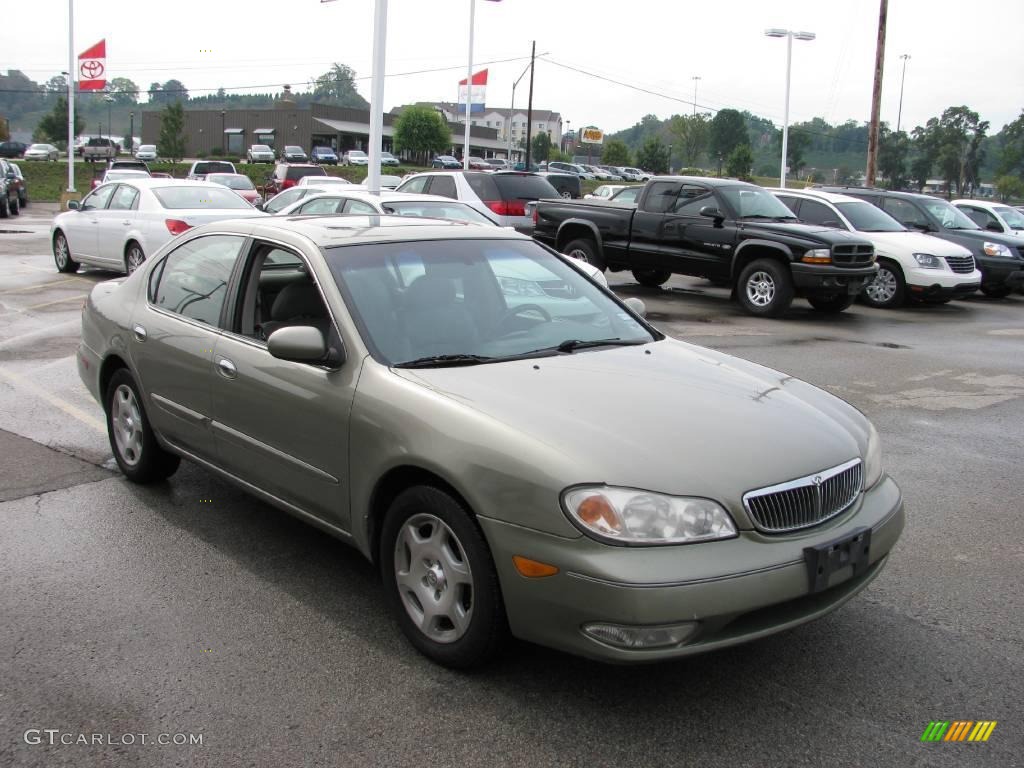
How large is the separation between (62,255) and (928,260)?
1419cm

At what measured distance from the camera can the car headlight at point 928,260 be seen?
15805mm

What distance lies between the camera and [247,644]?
150 inches

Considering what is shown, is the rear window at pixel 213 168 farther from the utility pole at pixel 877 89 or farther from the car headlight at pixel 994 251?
→ the car headlight at pixel 994 251

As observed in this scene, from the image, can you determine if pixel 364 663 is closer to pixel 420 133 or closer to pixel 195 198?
pixel 195 198

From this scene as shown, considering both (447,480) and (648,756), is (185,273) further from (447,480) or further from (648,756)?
(648,756)

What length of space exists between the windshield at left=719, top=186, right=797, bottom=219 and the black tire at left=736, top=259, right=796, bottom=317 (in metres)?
0.90

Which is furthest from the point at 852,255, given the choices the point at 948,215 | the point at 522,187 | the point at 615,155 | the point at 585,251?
the point at 615,155

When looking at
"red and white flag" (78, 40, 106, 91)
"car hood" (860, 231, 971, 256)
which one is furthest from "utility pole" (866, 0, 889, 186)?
"red and white flag" (78, 40, 106, 91)

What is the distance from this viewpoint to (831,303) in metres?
15.1

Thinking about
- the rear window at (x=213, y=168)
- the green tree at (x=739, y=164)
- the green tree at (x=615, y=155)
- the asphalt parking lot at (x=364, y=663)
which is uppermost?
the green tree at (x=615, y=155)

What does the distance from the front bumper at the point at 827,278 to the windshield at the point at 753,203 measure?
4.12 ft

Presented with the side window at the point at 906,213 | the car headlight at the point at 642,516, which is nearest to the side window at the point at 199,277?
the car headlight at the point at 642,516

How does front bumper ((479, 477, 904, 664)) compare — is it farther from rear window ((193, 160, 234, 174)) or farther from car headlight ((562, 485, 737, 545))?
rear window ((193, 160, 234, 174))

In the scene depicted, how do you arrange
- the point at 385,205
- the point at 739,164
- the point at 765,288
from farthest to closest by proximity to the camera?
the point at 739,164 < the point at 765,288 < the point at 385,205
